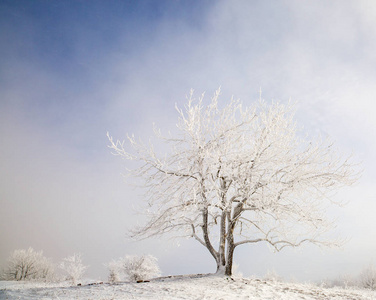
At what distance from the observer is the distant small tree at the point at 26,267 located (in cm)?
4828

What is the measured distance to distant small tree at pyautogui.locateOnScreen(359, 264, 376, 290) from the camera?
33728 mm

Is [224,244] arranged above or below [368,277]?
above

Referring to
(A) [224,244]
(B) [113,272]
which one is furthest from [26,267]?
(A) [224,244]

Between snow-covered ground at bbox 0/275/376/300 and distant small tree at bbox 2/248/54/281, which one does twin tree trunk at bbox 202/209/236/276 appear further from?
distant small tree at bbox 2/248/54/281

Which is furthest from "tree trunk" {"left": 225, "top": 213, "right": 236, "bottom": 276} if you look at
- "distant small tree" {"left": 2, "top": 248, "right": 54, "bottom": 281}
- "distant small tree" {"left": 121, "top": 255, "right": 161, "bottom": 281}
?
"distant small tree" {"left": 2, "top": 248, "right": 54, "bottom": 281}

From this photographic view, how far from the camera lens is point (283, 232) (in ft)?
37.8

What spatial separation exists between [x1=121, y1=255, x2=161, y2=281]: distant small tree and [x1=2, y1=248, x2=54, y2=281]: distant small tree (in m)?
28.5

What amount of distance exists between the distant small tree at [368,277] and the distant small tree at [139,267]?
88.8 ft

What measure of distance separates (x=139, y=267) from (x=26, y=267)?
31236 mm

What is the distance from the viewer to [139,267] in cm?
3127

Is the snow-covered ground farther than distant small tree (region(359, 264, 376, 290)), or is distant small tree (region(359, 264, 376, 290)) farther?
distant small tree (region(359, 264, 376, 290))

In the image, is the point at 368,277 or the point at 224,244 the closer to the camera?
the point at 224,244

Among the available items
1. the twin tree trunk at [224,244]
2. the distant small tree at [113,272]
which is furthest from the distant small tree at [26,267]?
the twin tree trunk at [224,244]

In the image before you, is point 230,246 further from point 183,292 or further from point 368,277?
point 368,277
